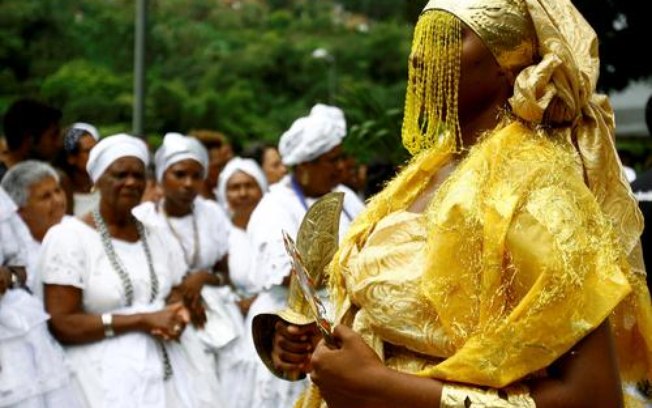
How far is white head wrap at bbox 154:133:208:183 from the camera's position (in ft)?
25.7

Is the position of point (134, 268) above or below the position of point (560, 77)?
below

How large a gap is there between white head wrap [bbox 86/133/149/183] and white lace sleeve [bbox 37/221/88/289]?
480 millimetres

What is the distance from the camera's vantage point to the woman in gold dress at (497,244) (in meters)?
2.61

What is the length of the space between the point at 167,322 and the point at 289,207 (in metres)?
1.14

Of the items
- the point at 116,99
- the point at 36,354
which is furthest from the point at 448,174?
the point at 116,99

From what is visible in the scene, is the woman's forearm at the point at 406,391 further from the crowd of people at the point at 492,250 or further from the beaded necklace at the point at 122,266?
the beaded necklace at the point at 122,266

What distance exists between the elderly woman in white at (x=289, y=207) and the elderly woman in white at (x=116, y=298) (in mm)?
642

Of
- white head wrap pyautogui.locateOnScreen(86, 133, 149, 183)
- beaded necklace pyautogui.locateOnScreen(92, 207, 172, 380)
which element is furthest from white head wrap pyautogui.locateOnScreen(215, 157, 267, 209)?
beaded necklace pyautogui.locateOnScreen(92, 207, 172, 380)

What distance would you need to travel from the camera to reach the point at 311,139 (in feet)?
24.4

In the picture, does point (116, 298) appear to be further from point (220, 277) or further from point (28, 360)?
point (220, 277)

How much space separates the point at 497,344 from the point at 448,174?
589 millimetres

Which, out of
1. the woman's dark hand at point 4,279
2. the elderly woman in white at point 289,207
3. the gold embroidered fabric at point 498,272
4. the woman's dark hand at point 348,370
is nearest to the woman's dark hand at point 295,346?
the gold embroidered fabric at point 498,272

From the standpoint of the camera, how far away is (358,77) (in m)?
69.5

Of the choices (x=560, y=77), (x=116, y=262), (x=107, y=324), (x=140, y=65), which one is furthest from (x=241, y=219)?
(x=560, y=77)
